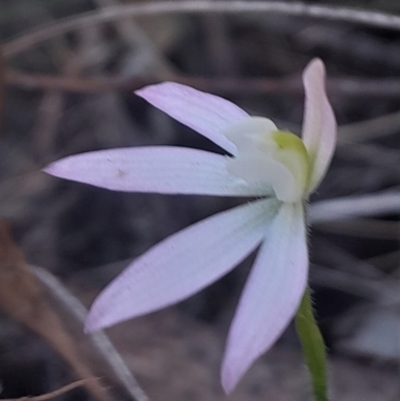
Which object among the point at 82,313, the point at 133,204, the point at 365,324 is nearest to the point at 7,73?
the point at 133,204

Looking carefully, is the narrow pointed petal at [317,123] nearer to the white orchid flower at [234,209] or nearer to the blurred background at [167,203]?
the white orchid flower at [234,209]

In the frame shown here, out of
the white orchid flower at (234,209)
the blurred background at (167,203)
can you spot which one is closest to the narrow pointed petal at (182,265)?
the white orchid flower at (234,209)

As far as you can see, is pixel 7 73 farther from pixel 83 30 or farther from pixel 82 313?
pixel 82 313

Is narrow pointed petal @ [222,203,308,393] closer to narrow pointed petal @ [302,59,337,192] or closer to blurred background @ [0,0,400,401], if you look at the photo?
narrow pointed petal @ [302,59,337,192]

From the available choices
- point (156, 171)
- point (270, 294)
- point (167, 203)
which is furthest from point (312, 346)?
point (167, 203)

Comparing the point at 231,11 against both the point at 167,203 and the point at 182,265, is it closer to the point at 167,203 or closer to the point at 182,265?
the point at 167,203

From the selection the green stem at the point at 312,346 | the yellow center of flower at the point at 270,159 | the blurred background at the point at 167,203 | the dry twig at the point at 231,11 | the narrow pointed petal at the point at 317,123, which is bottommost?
the blurred background at the point at 167,203

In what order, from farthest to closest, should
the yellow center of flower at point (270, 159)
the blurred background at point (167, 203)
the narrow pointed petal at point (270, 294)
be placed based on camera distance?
the blurred background at point (167, 203)
the yellow center of flower at point (270, 159)
the narrow pointed petal at point (270, 294)
